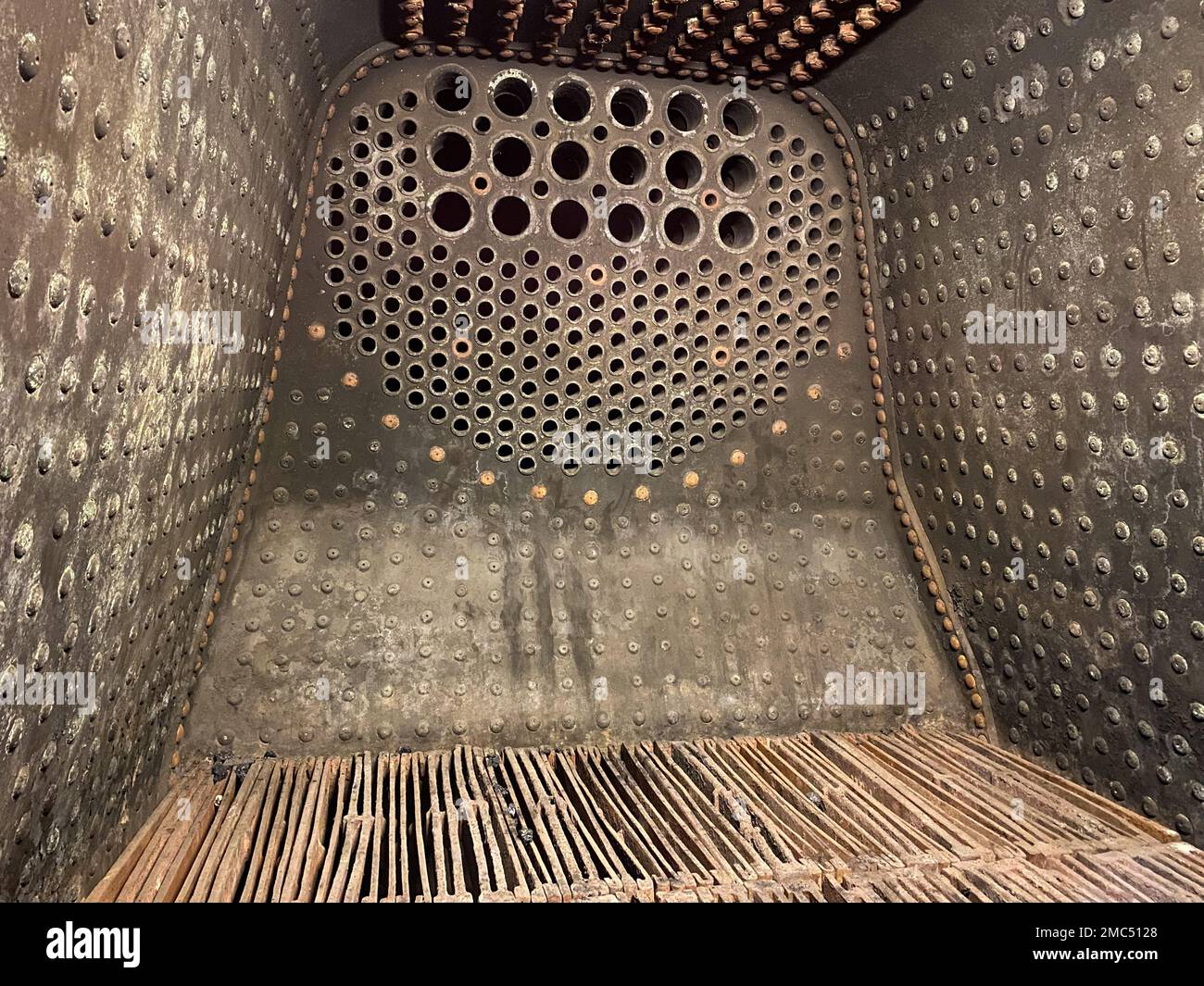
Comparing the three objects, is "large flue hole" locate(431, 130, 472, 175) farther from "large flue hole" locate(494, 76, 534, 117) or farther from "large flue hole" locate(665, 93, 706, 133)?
"large flue hole" locate(665, 93, 706, 133)

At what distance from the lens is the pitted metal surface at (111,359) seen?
167cm

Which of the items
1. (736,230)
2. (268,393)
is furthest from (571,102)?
(268,393)

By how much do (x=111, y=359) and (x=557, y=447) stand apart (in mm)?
2679

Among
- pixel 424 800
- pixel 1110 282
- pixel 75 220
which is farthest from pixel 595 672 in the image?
pixel 75 220

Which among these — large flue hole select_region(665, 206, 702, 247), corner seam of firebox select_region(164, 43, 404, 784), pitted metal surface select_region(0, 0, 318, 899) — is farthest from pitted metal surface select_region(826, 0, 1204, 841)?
pitted metal surface select_region(0, 0, 318, 899)

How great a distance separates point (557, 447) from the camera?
15.2 ft

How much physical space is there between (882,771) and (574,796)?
53.2 inches

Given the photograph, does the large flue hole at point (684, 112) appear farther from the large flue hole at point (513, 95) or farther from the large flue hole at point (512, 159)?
the large flue hole at point (512, 159)

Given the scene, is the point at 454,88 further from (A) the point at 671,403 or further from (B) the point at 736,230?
(A) the point at 671,403

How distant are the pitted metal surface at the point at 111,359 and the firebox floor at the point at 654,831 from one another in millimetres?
371

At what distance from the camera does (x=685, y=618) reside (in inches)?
181

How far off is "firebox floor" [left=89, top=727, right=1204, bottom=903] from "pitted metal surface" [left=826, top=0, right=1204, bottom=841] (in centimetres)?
48

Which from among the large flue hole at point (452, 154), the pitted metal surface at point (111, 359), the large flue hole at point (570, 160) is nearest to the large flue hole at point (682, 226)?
the large flue hole at point (570, 160)

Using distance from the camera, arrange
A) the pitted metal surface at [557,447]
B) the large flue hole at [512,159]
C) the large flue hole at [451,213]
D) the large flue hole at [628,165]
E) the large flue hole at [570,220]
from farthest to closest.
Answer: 1. the large flue hole at [451,213]
2. the large flue hole at [570,220]
3. the large flue hole at [512,159]
4. the large flue hole at [628,165]
5. the pitted metal surface at [557,447]
